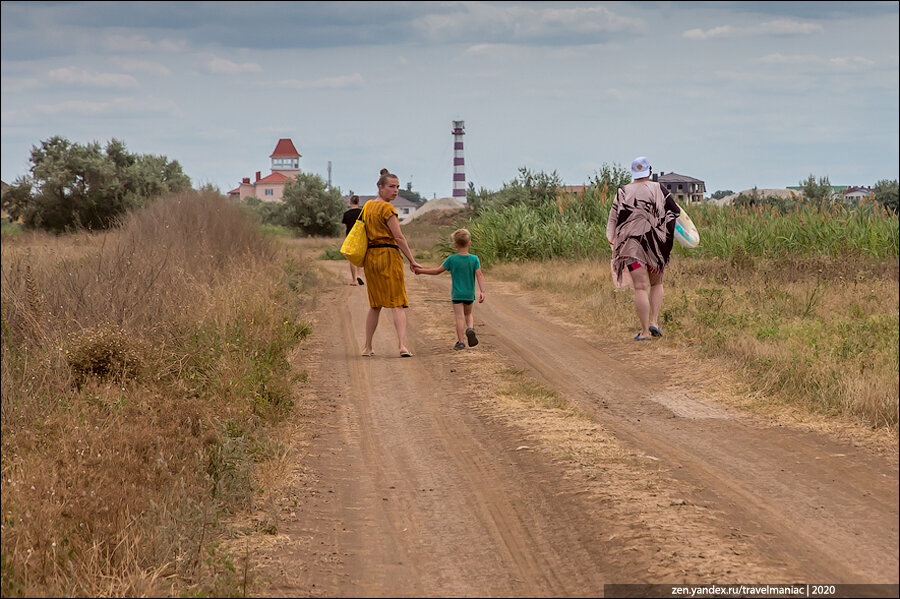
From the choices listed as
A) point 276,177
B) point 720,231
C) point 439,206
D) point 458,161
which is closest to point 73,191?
point 720,231

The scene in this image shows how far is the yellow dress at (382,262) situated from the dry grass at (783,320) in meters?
3.18

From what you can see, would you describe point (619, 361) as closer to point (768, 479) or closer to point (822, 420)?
point (822, 420)

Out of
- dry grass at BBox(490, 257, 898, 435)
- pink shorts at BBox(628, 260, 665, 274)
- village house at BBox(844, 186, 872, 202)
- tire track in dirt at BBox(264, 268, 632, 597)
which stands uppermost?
village house at BBox(844, 186, 872, 202)

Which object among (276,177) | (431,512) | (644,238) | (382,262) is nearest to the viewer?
(431,512)

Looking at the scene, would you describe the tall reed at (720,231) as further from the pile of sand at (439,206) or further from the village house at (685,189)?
the pile of sand at (439,206)


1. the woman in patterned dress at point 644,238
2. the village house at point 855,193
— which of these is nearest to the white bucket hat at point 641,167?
the woman in patterned dress at point 644,238

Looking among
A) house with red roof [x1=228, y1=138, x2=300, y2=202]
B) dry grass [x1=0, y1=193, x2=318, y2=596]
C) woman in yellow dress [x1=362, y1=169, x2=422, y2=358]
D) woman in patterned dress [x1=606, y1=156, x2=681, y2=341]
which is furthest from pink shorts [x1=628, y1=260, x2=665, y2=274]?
house with red roof [x1=228, y1=138, x2=300, y2=202]

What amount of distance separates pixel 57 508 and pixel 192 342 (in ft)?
14.3

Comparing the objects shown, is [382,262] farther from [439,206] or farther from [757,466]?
[439,206]

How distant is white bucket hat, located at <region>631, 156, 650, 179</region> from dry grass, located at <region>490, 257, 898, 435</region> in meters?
1.96

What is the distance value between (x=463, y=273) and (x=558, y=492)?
5.53 metres

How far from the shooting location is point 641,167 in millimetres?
11164

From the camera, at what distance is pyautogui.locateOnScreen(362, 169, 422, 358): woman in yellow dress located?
10.5 meters

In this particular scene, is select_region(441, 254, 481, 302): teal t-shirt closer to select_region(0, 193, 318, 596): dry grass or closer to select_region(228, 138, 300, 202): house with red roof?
select_region(0, 193, 318, 596): dry grass
